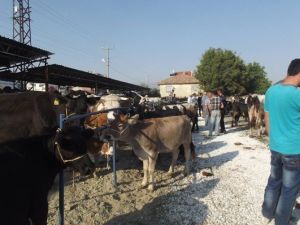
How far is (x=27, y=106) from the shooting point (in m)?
5.12

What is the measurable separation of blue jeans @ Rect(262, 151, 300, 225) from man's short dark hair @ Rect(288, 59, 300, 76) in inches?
43.7

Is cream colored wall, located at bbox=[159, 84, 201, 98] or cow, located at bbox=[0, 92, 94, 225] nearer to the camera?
cow, located at bbox=[0, 92, 94, 225]

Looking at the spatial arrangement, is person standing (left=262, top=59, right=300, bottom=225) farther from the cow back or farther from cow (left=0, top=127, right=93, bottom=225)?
the cow back

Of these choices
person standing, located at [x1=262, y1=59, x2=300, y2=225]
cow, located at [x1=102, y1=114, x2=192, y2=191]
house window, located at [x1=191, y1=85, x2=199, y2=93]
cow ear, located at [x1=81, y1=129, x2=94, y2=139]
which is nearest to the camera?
cow ear, located at [x1=81, y1=129, x2=94, y2=139]

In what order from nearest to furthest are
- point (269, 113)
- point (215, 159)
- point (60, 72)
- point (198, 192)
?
1. point (269, 113)
2. point (198, 192)
3. point (215, 159)
4. point (60, 72)

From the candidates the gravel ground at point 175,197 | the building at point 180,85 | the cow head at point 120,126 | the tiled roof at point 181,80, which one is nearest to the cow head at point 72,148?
the gravel ground at point 175,197

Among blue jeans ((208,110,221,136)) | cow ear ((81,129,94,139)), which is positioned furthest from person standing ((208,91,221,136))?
cow ear ((81,129,94,139))

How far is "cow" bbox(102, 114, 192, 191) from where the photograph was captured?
6.66 meters

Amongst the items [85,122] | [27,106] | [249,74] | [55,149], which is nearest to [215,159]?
[85,122]

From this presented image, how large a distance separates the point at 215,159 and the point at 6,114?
22.0ft

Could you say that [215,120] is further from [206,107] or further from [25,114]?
[25,114]

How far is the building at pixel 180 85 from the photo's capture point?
3417 inches

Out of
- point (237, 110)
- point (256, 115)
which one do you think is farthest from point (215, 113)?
point (237, 110)

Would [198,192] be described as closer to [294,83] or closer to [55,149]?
[294,83]
